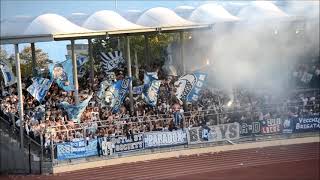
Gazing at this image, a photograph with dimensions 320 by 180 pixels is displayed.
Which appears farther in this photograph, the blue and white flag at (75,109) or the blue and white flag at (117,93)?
the blue and white flag at (117,93)

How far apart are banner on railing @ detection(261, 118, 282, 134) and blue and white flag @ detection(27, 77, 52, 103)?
7606 millimetres

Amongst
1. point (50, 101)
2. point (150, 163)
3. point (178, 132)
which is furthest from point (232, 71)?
point (50, 101)

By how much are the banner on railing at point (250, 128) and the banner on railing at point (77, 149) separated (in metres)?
5.48

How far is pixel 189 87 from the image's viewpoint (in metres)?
20.2

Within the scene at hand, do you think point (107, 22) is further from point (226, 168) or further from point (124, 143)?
point (226, 168)

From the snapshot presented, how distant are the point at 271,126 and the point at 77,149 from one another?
723cm

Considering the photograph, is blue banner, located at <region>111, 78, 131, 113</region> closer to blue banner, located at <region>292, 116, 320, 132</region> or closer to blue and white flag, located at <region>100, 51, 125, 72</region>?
blue and white flag, located at <region>100, 51, 125, 72</region>

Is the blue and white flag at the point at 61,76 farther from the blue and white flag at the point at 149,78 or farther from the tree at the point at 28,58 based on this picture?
the tree at the point at 28,58

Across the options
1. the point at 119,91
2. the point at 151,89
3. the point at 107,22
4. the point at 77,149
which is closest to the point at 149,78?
the point at 151,89

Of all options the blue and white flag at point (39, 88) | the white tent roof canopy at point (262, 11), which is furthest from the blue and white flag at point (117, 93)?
the white tent roof canopy at point (262, 11)

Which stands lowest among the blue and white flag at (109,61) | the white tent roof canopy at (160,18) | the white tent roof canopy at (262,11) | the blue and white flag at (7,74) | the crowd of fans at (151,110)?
the crowd of fans at (151,110)

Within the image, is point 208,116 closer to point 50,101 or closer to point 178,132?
point 178,132

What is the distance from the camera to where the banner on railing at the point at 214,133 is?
2036 cm

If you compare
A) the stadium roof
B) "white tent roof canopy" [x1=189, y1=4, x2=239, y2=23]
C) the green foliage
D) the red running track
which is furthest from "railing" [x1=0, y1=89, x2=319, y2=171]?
the green foliage
